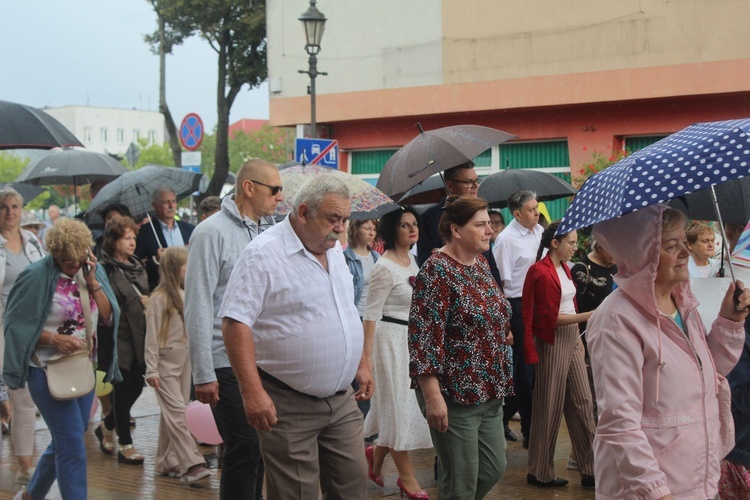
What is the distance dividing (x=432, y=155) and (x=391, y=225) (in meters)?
0.64

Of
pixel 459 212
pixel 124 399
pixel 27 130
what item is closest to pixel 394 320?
pixel 459 212

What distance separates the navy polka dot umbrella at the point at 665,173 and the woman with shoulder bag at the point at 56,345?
12.6ft

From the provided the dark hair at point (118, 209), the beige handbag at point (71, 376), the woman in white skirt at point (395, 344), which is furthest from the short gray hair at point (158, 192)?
the beige handbag at point (71, 376)

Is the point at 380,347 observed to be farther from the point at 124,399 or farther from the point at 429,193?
the point at 429,193

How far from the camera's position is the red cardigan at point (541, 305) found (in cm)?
823

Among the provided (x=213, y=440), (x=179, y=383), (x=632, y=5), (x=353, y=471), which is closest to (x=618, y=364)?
(x=353, y=471)

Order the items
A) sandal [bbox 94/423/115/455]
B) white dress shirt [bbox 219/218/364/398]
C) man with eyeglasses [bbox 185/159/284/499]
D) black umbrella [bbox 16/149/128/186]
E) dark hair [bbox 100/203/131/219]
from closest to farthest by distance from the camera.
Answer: white dress shirt [bbox 219/218/364/398] < man with eyeglasses [bbox 185/159/284/499] < sandal [bbox 94/423/115/455] < dark hair [bbox 100/203/131/219] < black umbrella [bbox 16/149/128/186]

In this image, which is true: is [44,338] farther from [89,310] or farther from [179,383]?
[179,383]

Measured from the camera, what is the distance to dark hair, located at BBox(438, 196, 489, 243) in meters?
6.15

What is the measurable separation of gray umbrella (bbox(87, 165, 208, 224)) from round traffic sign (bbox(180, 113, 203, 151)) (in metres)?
8.42

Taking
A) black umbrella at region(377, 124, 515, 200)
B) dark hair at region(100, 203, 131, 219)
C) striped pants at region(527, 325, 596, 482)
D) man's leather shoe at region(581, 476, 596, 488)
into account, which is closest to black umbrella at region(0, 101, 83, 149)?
black umbrella at region(377, 124, 515, 200)

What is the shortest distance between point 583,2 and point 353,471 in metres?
16.5

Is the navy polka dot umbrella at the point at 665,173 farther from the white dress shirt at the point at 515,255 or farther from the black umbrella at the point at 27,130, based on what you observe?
the white dress shirt at the point at 515,255

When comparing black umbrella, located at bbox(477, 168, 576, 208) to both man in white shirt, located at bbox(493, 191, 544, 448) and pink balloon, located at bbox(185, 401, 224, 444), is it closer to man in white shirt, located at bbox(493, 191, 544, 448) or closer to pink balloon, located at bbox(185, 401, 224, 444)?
man in white shirt, located at bbox(493, 191, 544, 448)
